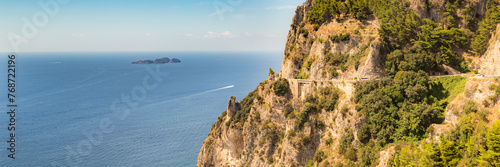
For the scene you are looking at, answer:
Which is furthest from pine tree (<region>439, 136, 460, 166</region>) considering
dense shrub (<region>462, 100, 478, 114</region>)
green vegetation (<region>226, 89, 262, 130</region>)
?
green vegetation (<region>226, 89, 262, 130</region>)

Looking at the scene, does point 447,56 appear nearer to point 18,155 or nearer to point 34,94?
point 18,155

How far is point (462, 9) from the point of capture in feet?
161

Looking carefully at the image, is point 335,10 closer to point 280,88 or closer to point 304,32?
point 304,32

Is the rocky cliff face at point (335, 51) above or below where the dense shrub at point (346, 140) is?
above

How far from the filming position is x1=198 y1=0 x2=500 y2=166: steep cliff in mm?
36062

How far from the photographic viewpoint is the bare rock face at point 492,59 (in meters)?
40.9

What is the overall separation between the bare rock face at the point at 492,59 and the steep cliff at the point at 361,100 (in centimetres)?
17

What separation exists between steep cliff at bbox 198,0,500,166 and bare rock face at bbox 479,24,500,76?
171mm

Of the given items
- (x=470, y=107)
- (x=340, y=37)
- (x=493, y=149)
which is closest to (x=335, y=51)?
(x=340, y=37)

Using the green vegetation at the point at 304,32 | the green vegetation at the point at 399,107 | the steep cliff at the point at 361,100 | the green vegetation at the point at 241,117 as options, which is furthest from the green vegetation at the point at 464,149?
the green vegetation at the point at 241,117

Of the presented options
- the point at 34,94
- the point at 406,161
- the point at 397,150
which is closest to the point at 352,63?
the point at 397,150

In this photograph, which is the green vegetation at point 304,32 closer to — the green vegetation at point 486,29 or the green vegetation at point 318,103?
the green vegetation at point 318,103

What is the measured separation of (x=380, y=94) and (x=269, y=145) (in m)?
21.2

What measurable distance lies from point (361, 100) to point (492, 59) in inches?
740
